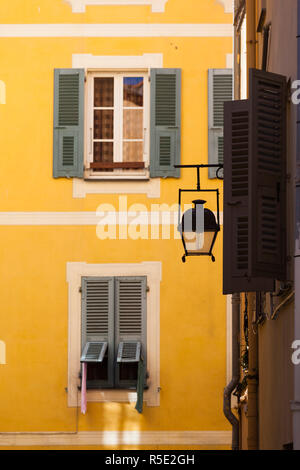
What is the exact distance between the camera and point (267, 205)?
29.5ft

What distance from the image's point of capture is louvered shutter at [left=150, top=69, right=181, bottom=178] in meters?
18.3

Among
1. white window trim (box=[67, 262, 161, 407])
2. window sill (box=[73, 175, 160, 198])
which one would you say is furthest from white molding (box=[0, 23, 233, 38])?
white window trim (box=[67, 262, 161, 407])

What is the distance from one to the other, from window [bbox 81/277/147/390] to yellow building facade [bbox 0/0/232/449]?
4.1 inches

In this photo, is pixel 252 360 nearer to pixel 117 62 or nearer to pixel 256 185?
pixel 256 185

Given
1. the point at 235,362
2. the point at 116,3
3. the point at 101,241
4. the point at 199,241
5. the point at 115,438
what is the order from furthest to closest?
the point at 116,3, the point at 101,241, the point at 115,438, the point at 235,362, the point at 199,241

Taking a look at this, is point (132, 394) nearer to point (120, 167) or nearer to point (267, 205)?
point (120, 167)

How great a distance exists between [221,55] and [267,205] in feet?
32.1

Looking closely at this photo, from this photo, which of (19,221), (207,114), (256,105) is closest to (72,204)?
(19,221)

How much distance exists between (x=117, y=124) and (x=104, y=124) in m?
0.19

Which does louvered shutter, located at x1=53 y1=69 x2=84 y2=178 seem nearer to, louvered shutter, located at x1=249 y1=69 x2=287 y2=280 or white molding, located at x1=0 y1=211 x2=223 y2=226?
white molding, located at x1=0 y1=211 x2=223 y2=226

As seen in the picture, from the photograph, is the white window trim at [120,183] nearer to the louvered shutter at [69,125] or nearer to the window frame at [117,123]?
the window frame at [117,123]

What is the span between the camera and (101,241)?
18.2 m

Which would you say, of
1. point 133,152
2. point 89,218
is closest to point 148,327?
point 89,218

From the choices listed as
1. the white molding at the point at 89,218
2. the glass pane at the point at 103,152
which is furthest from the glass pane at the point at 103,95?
the white molding at the point at 89,218
